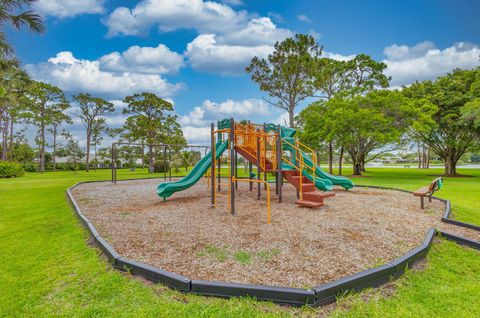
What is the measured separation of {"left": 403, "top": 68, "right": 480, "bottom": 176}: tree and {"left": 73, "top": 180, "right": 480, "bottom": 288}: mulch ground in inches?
631

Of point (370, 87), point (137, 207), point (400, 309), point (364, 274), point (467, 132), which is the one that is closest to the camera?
point (400, 309)

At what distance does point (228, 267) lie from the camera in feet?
10.7

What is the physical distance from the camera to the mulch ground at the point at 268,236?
10.5ft

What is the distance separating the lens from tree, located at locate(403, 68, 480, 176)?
60.6 ft

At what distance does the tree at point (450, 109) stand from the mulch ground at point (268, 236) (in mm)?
16037

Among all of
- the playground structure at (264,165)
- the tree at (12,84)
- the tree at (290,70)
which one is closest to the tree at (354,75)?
the tree at (290,70)

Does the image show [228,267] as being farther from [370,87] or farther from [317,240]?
[370,87]

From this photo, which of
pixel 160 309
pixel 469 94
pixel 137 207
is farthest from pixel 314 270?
pixel 469 94

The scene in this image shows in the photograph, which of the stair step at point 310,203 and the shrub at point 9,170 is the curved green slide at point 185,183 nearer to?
the stair step at point 310,203

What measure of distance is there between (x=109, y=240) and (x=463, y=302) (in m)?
4.96

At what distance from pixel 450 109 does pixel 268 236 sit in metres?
22.0

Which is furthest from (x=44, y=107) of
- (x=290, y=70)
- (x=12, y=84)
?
(x=290, y=70)

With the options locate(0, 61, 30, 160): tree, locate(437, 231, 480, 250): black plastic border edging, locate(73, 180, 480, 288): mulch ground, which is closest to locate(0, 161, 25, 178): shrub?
locate(0, 61, 30, 160): tree

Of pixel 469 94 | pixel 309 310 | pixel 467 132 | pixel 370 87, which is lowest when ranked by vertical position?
pixel 309 310
